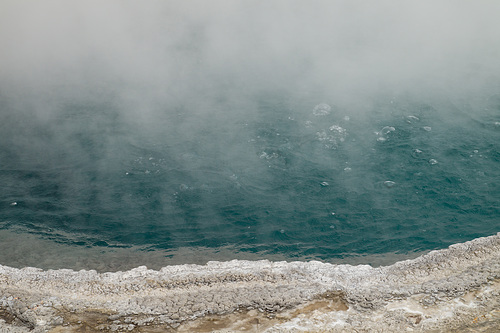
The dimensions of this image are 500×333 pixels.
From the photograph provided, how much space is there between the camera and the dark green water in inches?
277

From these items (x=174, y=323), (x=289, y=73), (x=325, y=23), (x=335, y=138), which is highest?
(x=325, y=23)

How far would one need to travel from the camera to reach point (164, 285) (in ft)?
18.7

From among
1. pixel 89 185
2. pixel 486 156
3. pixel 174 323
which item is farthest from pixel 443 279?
pixel 89 185

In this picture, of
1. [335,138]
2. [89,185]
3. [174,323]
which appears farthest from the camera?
[335,138]

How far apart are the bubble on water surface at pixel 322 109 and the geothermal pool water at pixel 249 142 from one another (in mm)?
40

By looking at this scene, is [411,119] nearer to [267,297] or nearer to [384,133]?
[384,133]

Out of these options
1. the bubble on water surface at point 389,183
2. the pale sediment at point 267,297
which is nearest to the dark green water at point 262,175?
the bubble on water surface at point 389,183

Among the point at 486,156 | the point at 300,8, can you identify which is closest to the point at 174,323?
the point at 486,156

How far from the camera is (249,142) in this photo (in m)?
8.98

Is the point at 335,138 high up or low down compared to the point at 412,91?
down

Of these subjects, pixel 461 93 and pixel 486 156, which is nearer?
pixel 486 156

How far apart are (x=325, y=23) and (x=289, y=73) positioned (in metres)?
3.63

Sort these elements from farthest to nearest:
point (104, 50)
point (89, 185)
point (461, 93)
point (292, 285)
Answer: point (104, 50), point (461, 93), point (89, 185), point (292, 285)

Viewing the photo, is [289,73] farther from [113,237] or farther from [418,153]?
[113,237]
